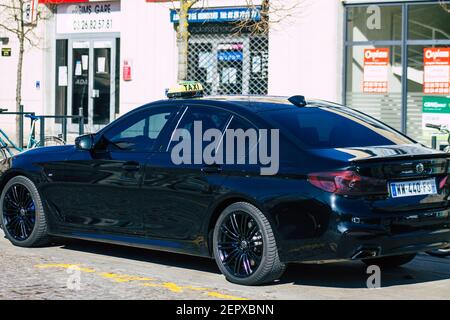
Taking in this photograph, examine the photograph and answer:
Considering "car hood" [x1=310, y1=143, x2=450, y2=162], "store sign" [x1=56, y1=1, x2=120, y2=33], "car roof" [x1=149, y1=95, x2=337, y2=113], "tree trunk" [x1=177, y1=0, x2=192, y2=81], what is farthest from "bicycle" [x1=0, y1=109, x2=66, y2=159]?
"car hood" [x1=310, y1=143, x2=450, y2=162]

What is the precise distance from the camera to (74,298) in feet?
22.7

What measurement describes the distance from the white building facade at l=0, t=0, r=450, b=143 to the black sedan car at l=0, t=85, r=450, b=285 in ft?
23.1

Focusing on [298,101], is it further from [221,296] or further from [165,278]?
→ [221,296]

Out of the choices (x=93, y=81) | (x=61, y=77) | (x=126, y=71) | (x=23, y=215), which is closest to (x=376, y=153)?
(x=23, y=215)

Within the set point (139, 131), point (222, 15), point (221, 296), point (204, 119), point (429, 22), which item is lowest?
point (221, 296)

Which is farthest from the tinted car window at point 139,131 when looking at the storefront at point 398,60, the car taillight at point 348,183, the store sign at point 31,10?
the store sign at point 31,10

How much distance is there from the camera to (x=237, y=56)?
68.8 feet

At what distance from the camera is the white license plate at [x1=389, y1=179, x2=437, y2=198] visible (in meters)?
7.20

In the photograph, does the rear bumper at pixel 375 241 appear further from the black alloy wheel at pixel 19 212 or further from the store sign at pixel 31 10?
the store sign at pixel 31 10

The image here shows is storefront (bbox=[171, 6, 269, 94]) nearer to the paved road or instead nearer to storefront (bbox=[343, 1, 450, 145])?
storefront (bbox=[343, 1, 450, 145])

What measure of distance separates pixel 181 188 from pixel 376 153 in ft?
5.52

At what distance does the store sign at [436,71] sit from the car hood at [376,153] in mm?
10664

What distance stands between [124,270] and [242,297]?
5.02ft

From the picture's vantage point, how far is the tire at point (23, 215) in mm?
9188
